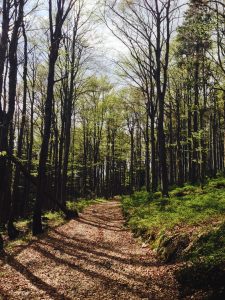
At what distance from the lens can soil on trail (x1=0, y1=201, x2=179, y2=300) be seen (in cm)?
639

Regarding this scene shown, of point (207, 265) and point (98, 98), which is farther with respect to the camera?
point (98, 98)

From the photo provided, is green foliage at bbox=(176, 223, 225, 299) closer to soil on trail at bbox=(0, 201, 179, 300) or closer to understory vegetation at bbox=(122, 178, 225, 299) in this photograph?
understory vegetation at bbox=(122, 178, 225, 299)

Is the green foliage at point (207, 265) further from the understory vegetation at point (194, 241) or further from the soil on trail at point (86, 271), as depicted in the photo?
the soil on trail at point (86, 271)

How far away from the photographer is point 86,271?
7.86 meters

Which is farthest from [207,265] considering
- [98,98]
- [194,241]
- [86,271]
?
[98,98]

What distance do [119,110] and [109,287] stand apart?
3588 cm

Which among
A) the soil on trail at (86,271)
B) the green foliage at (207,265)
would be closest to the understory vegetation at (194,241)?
the green foliage at (207,265)

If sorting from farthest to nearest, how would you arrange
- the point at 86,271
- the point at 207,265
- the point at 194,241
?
1. the point at 86,271
2. the point at 194,241
3. the point at 207,265

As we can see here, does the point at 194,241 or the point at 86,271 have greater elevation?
the point at 194,241

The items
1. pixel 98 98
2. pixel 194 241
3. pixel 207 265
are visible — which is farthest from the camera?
pixel 98 98

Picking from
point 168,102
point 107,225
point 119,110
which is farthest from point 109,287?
point 119,110

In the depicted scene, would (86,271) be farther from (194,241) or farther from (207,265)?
(207,265)

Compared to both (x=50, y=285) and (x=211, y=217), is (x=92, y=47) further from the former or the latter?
(x=50, y=285)

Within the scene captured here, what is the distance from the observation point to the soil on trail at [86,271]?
6.39 meters
